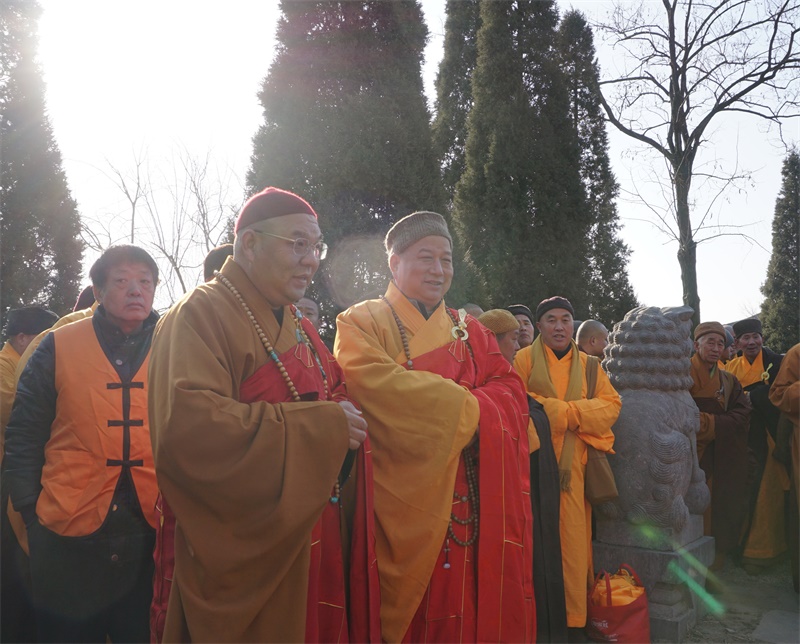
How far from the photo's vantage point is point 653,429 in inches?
161

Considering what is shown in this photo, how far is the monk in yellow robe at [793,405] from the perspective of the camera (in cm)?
496

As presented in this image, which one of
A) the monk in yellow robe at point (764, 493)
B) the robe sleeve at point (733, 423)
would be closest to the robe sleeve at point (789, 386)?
the robe sleeve at point (733, 423)

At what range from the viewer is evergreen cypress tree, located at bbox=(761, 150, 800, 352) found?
2122cm

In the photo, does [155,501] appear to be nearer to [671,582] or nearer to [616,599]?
[616,599]

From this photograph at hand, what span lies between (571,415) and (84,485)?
268 centimetres

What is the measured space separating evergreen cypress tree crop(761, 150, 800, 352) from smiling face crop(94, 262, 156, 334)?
71.5 ft

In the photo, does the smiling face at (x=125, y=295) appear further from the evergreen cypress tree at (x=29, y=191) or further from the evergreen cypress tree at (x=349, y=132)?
the evergreen cypress tree at (x=29, y=191)

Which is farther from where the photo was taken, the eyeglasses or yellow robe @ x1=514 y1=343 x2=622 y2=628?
yellow robe @ x1=514 y1=343 x2=622 y2=628

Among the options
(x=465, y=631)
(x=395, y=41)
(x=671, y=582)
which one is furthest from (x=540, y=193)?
(x=465, y=631)

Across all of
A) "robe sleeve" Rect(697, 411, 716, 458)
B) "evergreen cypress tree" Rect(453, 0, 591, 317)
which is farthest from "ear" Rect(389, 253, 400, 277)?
"evergreen cypress tree" Rect(453, 0, 591, 317)

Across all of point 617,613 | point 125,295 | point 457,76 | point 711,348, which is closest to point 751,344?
point 711,348

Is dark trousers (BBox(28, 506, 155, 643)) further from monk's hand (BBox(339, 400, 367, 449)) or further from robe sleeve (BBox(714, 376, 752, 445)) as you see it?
robe sleeve (BBox(714, 376, 752, 445))

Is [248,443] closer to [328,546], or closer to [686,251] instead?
[328,546]

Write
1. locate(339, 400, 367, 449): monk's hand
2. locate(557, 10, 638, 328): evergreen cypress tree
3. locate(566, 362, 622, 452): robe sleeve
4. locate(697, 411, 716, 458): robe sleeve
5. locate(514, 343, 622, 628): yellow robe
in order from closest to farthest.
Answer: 1. locate(339, 400, 367, 449): monk's hand
2. locate(514, 343, 622, 628): yellow robe
3. locate(566, 362, 622, 452): robe sleeve
4. locate(697, 411, 716, 458): robe sleeve
5. locate(557, 10, 638, 328): evergreen cypress tree
